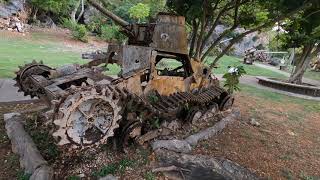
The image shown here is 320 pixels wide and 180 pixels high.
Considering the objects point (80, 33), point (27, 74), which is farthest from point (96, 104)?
point (80, 33)

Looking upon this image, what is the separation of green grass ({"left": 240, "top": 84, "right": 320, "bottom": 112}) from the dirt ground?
2788 millimetres

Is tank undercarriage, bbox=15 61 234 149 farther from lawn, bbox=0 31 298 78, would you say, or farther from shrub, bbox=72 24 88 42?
shrub, bbox=72 24 88 42

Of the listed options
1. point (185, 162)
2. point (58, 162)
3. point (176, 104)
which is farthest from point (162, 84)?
point (58, 162)

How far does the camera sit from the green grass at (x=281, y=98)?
15688 mm

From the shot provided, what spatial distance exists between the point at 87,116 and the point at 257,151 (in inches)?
180

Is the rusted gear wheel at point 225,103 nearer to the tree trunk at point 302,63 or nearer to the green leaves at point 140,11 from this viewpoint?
the tree trunk at point 302,63

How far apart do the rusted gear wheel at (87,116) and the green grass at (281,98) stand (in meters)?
11.4

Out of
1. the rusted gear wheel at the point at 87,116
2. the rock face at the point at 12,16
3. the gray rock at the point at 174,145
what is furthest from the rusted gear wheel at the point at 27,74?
the rock face at the point at 12,16

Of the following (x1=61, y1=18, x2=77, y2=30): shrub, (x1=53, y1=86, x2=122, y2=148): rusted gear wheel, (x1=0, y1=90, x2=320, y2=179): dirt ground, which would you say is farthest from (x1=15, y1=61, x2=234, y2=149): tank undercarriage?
(x1=61, y1=18, x2=77, y2=30): shrub

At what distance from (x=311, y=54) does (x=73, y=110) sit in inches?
737

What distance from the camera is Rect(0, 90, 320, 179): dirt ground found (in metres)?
6.54

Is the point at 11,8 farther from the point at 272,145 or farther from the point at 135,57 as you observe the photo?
the point at 272,145

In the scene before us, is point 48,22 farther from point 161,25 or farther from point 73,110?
point 73,110

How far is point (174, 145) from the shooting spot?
759 centimetres
